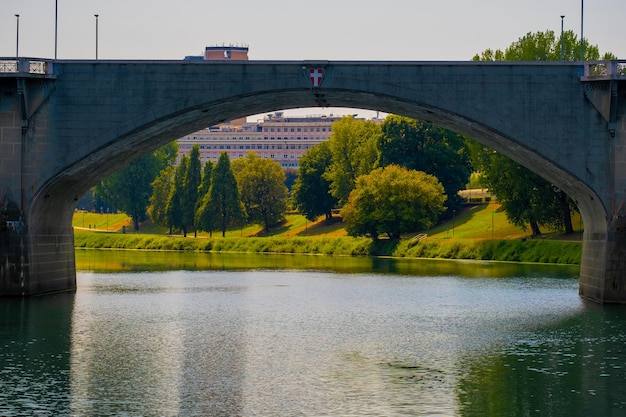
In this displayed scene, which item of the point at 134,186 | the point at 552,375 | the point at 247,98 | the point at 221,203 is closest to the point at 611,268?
the point at 552,375

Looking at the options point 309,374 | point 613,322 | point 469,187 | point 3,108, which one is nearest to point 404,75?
point 613,322

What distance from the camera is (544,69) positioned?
55.3m

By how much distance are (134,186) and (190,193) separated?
28.9 metres

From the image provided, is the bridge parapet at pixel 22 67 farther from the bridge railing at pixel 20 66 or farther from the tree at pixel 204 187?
the tree at pixel 204 187

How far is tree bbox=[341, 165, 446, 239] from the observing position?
374 ft

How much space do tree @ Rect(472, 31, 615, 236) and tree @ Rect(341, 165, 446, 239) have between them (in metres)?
16.4

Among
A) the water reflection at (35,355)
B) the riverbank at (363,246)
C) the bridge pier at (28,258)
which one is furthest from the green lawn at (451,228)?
the water reflection at (35,355)

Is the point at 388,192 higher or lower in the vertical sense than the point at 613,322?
higher

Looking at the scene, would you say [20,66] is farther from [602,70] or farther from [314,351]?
[602,70]

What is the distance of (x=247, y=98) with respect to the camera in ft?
189

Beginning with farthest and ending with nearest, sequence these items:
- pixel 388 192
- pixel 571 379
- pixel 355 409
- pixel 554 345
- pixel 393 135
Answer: pixel 393 135, pixel 388 192, pixel 554 345, pixel 571 379, pixel 355 409

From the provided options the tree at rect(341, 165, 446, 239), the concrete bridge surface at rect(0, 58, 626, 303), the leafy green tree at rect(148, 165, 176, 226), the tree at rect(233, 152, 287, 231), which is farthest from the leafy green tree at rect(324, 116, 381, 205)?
the concrete bridge surface at rect(0, 58, 626, 303)

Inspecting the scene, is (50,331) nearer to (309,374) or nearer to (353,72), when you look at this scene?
(309,374)

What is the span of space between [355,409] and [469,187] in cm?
13457
